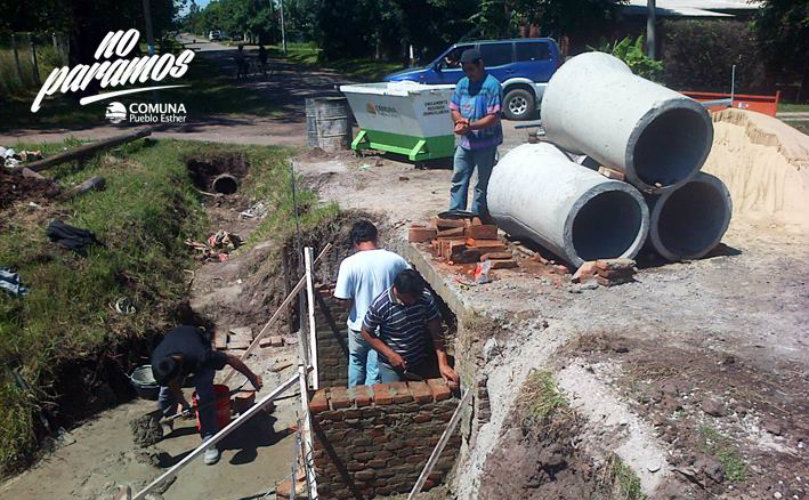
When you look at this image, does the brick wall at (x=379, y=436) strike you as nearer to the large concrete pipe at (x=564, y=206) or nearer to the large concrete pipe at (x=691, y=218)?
the large concrete pipe at (x=564, y=206)

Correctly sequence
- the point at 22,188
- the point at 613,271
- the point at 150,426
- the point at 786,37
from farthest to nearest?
the point at 786,37
the point at 22,188
the point at 150,426
the point at 613,271

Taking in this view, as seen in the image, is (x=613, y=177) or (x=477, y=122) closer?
(x=613, y=177)

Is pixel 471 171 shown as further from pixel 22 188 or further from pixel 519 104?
pixel 519 104

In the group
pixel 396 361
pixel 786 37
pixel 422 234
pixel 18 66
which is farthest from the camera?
pixel 18 66

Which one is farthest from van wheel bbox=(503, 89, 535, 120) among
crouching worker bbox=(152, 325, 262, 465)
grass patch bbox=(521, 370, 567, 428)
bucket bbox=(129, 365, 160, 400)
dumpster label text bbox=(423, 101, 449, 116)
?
grass patch bbox=(521, 370, 567, 428)

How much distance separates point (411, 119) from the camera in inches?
428

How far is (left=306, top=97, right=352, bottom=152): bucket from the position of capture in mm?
12820

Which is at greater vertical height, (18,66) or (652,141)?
(18,66)

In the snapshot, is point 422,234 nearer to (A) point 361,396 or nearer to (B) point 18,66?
(A) point 361,396

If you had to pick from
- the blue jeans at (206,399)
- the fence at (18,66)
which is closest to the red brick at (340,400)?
the blue jeans at (206,399)

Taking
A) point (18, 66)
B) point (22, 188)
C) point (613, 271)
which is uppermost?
point (18, 66)

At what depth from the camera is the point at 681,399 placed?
3797mm

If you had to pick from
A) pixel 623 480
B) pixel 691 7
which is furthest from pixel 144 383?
pixel 691 7

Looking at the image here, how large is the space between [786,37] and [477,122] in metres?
19.4
